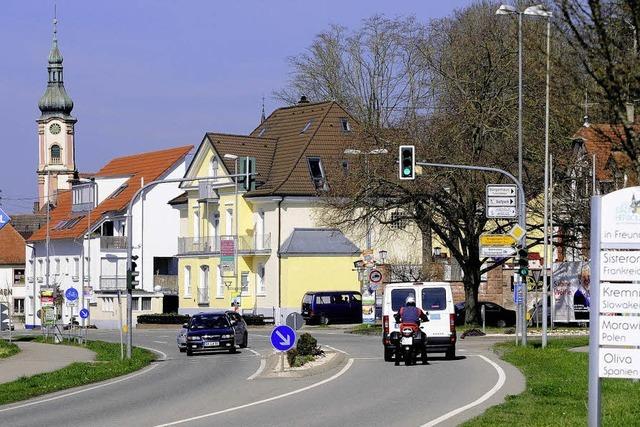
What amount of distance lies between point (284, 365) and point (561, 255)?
3723 centimetres

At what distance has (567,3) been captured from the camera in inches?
534

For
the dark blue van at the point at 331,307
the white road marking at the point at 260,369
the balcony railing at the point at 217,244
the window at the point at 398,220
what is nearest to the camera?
the white road marking at the point at 260,369

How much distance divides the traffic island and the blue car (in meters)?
6.97

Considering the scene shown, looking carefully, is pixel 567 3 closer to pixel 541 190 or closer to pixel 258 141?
pixel 541 190

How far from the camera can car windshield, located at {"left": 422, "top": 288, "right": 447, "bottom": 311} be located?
34875mm

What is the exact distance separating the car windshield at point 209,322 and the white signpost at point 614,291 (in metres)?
32.4

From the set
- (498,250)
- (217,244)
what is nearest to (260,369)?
(498,250)

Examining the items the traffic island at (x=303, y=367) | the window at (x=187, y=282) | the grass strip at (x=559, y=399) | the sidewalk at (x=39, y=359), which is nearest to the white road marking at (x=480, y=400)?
the grass strip at (x=559, y=399)

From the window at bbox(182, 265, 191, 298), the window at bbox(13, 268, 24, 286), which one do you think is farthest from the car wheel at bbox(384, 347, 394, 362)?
the window at bbox(13, 268, 24, 286)

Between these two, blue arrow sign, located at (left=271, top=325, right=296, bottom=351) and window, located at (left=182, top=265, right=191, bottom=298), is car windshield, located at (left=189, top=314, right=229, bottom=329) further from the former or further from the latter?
window, located at (left=182, top=265, right=191, bottom=298)

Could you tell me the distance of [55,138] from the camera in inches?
6171

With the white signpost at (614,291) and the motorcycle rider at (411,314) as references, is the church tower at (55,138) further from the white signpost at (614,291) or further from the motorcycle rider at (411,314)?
the white signpost at (614,291)

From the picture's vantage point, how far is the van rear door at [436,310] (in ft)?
114

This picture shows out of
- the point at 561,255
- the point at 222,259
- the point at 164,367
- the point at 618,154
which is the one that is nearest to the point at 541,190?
the point at 561,255
